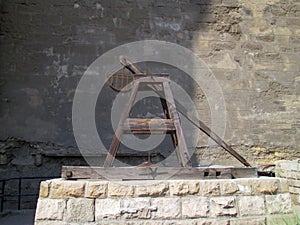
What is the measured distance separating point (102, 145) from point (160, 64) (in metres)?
1.67

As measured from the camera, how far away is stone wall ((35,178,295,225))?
227cm

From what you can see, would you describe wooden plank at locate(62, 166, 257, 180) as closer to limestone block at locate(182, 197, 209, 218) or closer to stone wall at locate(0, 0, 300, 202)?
limestone block at locate(182, 197, 209, 218)

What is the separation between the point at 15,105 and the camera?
5020 millimetres

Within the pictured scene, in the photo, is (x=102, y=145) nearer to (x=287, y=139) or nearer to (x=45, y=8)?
(x=45, y=8)

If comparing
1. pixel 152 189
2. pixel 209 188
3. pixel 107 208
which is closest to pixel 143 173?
pixel 152 189

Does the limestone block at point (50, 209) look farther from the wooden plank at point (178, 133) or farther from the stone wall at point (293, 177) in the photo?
the stone wall at point (293, 177)

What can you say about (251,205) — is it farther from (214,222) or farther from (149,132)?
(149,132)

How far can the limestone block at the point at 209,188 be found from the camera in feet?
7.92

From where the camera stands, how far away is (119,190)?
91.7 inches

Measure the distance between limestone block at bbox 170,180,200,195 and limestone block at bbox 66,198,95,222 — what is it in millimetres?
588

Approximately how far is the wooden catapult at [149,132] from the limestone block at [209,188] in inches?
3.5

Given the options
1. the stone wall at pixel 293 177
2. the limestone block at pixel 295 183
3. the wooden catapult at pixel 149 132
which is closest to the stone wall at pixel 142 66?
the stone wall at pixel 293 177

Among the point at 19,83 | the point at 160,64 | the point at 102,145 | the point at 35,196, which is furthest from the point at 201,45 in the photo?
the point at 35,196

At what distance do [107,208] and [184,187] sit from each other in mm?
574
